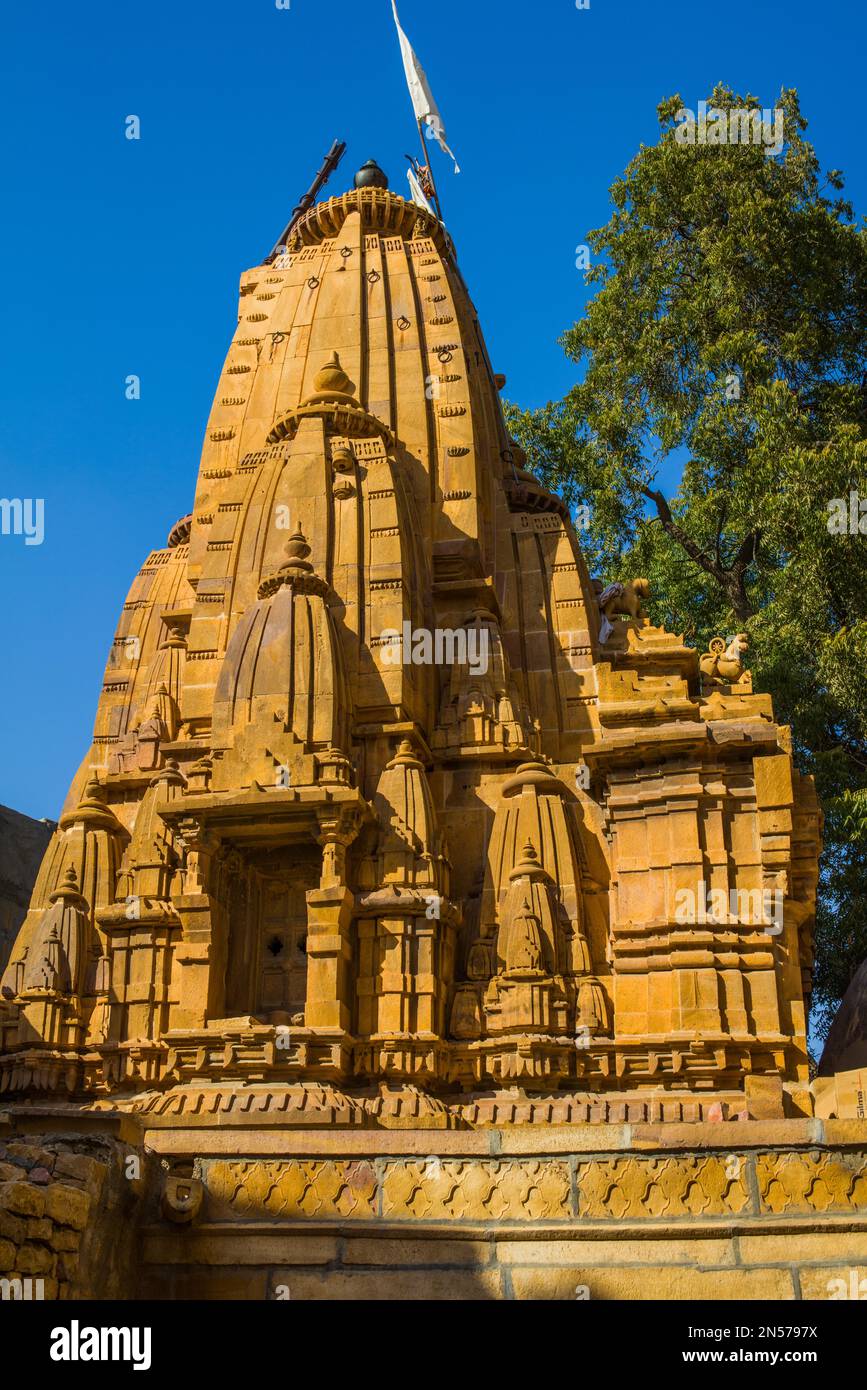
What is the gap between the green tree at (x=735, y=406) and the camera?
31266 mm

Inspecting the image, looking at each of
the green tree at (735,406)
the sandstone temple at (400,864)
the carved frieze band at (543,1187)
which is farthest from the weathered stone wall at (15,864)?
the carved frieze band at (543,1187)

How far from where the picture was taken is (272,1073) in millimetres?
A: 18828

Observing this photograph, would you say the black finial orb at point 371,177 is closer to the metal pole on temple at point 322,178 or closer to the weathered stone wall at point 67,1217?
the metal pole on temple at point 322,178

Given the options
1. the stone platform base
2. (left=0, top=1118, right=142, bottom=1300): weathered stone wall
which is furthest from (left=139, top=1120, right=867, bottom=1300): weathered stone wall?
(left=0, top=1118, right=142, bottom=1300): weathered stone wall

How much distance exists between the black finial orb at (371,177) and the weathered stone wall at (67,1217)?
25091 millimetres

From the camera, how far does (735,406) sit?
111 ft

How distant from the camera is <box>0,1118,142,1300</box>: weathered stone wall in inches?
385

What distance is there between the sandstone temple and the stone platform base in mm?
66

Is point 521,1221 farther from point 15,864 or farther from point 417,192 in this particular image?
point 417,192

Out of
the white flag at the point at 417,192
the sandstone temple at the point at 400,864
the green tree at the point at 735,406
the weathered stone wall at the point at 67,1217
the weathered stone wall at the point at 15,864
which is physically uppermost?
the white flag at the point at 417,192

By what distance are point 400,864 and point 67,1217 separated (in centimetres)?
1028
